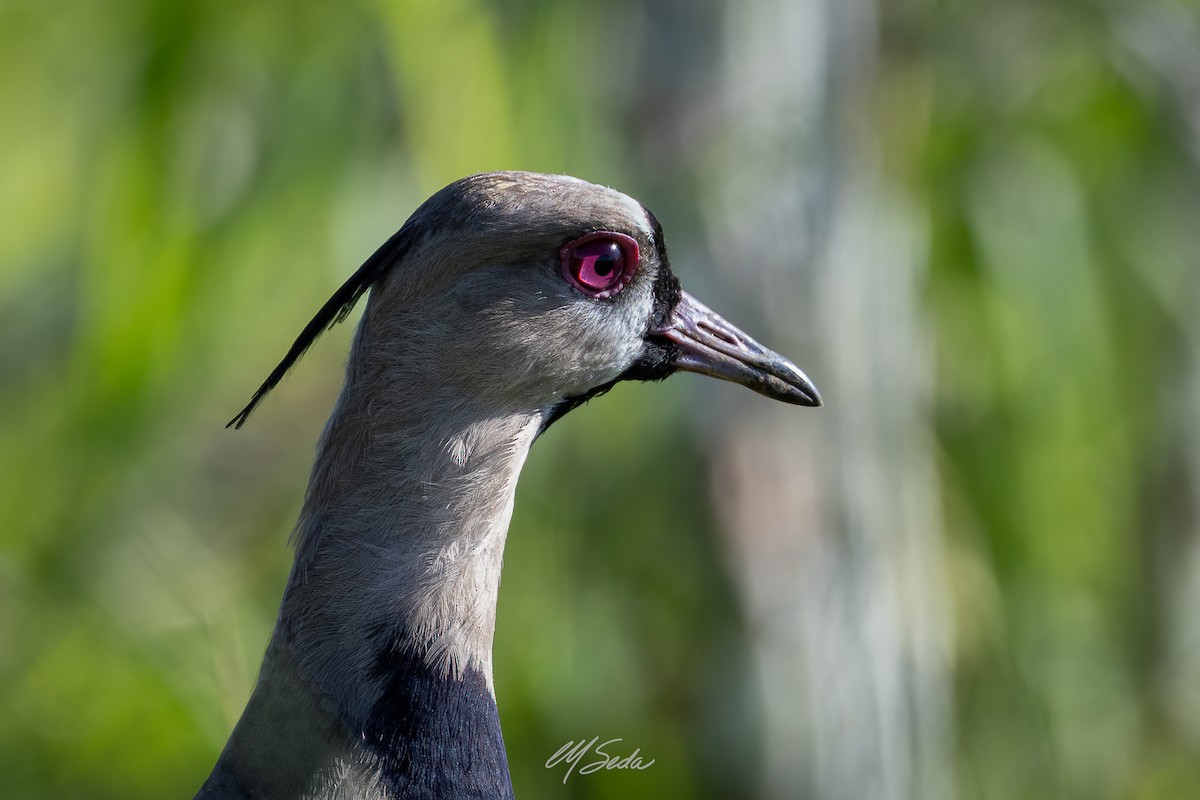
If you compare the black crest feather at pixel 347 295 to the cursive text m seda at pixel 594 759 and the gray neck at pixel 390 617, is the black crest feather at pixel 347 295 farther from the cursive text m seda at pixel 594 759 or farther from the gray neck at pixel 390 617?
the cursive text m seda at pixel 594 759

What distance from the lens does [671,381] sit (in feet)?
14.4

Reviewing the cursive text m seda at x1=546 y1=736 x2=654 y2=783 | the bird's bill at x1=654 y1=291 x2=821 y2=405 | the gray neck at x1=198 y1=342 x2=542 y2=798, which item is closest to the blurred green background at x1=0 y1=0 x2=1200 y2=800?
the cursive text m seda at x1=546 y1=736 x2=654 y2=783

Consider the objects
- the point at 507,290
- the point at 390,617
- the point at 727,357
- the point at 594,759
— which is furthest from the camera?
the point at 594,759

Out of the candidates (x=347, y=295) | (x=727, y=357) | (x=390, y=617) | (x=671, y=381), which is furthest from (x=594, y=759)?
(x=347, y=295)

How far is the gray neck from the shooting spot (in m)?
2.10

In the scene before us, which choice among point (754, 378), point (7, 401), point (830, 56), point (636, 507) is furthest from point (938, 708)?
point (7, 401)

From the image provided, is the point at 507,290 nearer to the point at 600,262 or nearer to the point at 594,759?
the point at 600,262

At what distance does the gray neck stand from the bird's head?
63 millimetres

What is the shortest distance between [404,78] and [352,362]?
2.01 metres

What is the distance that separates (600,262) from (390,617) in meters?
0.66

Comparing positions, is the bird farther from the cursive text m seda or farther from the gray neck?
the cursive text m seda

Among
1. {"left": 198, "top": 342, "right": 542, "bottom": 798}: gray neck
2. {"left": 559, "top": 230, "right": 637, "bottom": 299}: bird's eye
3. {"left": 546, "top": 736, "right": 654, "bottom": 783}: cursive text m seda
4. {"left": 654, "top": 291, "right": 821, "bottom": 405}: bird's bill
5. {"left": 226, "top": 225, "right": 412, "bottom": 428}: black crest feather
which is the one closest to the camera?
{"left": 198, "top": 342, "right": 542, "bottom": 798}: gray neck

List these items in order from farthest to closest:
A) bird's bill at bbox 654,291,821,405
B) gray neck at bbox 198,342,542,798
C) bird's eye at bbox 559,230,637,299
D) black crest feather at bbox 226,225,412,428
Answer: bird's bill at bbox 654,291,821,405 → bird's eye at bbox 559,230,637,299 → black crest feather at bbox 226,225,412,428 → gray neck at bbox 198,342,542,798

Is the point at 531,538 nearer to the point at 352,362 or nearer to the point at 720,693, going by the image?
the point at 720,693
